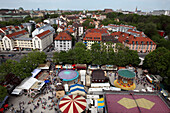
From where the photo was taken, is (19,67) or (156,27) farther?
(156,27)

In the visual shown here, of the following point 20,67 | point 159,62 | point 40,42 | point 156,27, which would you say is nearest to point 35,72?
point 20,67

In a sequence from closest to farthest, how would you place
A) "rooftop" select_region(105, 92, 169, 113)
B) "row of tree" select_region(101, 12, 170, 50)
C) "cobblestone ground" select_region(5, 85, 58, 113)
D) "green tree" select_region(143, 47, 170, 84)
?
1. "rooftop" select_region(105, 92, 169, 113)
2. "cobblestone ground" select_region(5, 85, 58, 113)
3. "green tree" select_region(143, 47, 170, 84)
4. "row of tree" select_region(101, 12, 170, 50)

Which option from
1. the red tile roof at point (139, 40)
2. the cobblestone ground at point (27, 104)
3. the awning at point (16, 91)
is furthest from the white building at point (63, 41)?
the awning at point (16, 91)

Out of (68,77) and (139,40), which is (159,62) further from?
(68,77)

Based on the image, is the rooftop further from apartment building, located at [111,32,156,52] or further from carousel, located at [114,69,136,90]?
apartment building, located at [111,32,156,52]

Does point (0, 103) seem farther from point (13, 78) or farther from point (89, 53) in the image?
point (89, 53)

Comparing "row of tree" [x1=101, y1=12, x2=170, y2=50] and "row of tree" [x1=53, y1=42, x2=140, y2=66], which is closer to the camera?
"row of tree" [x1=53, y1=42, x2=140, y2=66]

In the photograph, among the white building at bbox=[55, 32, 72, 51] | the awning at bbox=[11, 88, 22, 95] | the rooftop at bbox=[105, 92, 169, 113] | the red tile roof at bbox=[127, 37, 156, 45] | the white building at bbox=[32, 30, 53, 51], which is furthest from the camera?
the red tile roof at bbox=[127, 37, 156, 45]

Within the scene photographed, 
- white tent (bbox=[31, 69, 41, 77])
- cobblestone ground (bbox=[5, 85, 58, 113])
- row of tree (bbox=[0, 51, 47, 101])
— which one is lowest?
cobblestone ground (bbox=[5, 85, 58, 113])

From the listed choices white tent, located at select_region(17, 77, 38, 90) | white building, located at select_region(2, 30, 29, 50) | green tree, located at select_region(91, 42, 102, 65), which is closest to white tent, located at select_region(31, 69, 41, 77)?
white tent, located at select_region(17, 77, 38, 90)

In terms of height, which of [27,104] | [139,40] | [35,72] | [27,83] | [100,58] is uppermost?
[139,40]
